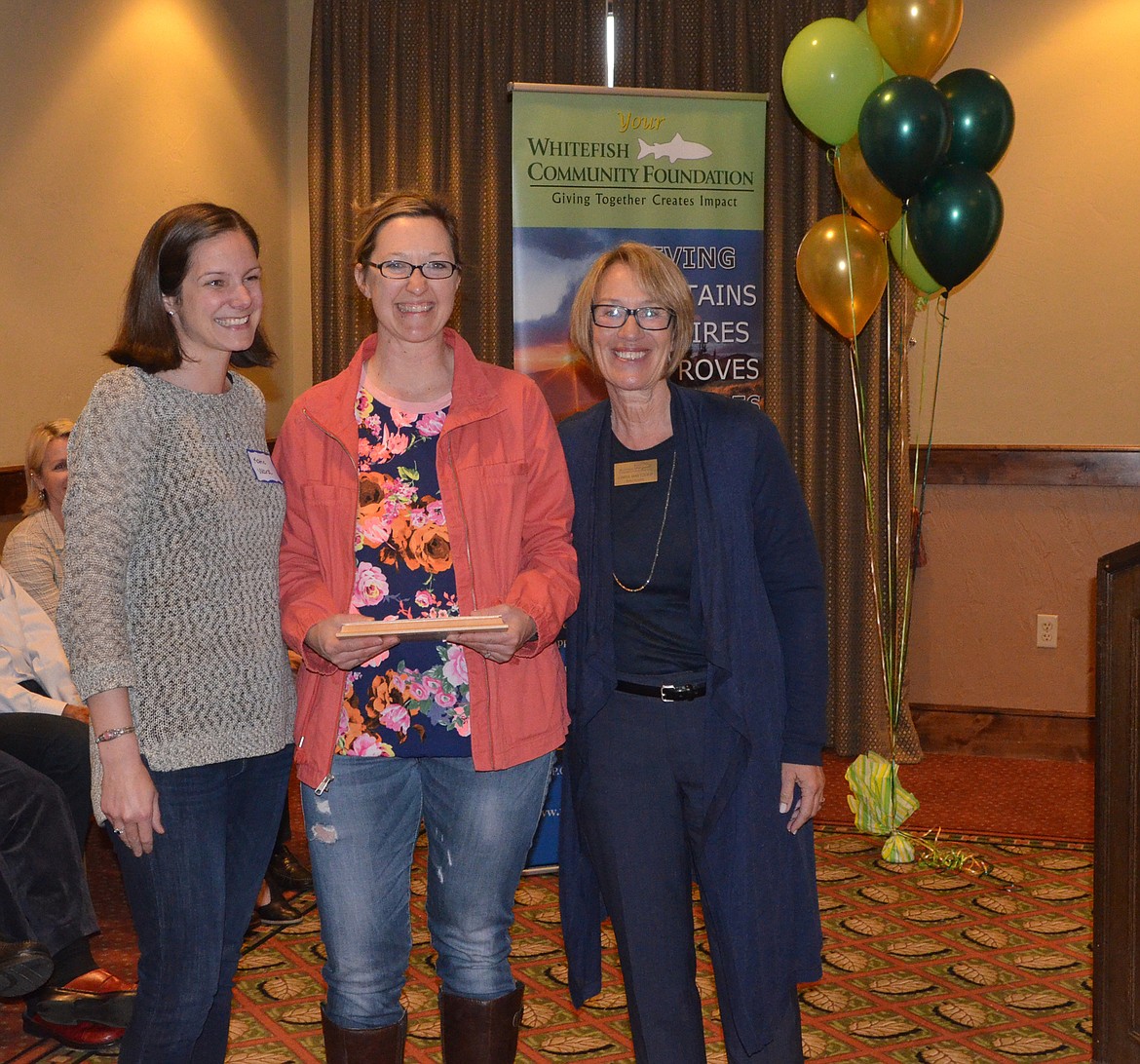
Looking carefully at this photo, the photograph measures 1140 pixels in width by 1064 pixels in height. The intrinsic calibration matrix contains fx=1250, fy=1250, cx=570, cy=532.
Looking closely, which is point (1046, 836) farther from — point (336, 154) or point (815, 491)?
point (336, 154)

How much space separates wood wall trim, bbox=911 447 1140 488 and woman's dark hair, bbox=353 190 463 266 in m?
3.43

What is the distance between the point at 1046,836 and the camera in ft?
13.6

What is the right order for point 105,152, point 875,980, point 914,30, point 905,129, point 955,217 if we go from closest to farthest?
point 875,980, point 905,129, point 955,217, point 914,30, point 105,152

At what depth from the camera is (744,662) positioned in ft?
6.54

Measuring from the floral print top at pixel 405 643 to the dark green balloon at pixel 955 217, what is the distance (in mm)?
2338

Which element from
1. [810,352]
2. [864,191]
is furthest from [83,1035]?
[810,352]

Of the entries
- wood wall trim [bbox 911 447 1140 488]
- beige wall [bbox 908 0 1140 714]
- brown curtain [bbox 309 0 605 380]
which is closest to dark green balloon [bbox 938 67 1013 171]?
beige wall [bbox 908 0 1140 714]

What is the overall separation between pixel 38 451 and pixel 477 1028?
8.01 ft

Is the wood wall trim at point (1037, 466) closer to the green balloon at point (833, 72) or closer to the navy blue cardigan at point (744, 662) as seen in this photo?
the green balloon at point (833, 72)

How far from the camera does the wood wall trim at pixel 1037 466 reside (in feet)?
16.5

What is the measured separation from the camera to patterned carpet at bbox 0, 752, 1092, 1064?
109 inches

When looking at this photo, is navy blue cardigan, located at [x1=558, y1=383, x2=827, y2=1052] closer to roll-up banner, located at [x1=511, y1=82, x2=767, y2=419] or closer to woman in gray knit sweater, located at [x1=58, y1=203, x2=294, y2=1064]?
woman in gray knit sweater, located at [x1=58, y1=203, x2=294, y2=1064]

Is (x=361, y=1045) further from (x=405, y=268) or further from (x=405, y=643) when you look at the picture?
(x=405, y=268)

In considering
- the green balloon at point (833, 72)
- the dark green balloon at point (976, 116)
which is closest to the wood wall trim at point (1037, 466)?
the dark green balloon at point (976, 116)
